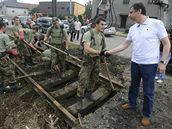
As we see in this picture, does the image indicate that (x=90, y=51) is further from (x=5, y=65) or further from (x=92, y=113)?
(x=5, y=65)

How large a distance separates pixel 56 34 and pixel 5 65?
206cm

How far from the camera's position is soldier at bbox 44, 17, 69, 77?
7.56 m

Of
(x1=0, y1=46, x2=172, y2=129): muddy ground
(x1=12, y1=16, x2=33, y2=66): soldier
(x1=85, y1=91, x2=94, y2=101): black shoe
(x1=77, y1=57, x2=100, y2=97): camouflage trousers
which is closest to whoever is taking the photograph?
(x1=0, y1=46, x2=172, y2=129): muddy ground

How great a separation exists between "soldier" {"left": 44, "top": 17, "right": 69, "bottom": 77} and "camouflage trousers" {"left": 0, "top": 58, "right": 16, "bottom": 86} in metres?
1.56

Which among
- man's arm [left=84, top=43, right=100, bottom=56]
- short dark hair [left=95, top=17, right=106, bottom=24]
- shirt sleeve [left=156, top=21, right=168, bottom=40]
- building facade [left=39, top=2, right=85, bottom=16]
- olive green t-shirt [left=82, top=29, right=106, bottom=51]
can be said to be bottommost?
man's arm [left=84, top=43, right=100, bottom=56]

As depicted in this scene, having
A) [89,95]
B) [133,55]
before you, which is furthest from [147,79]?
[89,95]

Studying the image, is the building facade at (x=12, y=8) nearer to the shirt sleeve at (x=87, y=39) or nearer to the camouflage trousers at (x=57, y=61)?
the camouflage trousers at (x=57, y=61)

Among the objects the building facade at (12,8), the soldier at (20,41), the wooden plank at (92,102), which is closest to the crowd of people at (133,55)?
the wooden plank at (92,102)

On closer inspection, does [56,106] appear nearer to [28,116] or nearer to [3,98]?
[28,116]

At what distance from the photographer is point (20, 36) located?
28.3 feet

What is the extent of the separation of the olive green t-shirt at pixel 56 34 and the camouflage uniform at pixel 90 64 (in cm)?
253

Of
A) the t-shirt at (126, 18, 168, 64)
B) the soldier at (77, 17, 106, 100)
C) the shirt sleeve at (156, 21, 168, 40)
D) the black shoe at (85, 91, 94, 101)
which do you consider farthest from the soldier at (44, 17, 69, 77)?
the shirt sleeve at (156, 21, 168, 40)

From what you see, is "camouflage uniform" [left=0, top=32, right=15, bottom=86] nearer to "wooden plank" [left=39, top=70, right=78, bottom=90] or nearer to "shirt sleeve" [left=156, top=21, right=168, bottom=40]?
"wooden plank" [left=39, top=70, right=78, bottom=90]

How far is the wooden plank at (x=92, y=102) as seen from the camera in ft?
17.0
